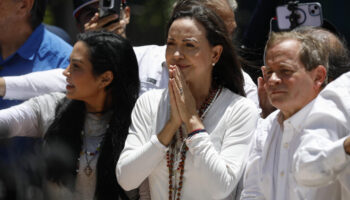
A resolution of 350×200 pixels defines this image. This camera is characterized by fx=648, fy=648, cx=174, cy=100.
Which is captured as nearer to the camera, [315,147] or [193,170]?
[315,147]

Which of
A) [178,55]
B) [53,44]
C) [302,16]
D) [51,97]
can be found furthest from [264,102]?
[53,44]

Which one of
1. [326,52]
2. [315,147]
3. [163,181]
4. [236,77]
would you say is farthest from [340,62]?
[163,181]

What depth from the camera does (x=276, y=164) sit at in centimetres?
297

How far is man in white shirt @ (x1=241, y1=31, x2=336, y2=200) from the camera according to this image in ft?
9.48

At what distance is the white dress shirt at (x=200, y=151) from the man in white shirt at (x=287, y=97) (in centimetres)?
15

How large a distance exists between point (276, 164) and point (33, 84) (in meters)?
1.47

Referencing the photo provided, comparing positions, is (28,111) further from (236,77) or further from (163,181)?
(236,77)

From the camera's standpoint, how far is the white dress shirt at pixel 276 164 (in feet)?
9.30

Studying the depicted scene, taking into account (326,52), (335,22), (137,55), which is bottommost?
(335,22)

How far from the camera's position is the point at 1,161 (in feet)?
8.43

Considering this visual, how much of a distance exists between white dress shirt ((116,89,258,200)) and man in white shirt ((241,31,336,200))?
0.15m

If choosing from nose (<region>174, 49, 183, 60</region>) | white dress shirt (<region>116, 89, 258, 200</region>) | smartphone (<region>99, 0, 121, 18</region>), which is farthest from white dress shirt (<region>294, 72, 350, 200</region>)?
smartphone (<region>99, 0, 121, 18</region>)

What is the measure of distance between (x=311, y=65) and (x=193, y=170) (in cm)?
76

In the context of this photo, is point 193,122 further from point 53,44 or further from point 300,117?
point 53,44
